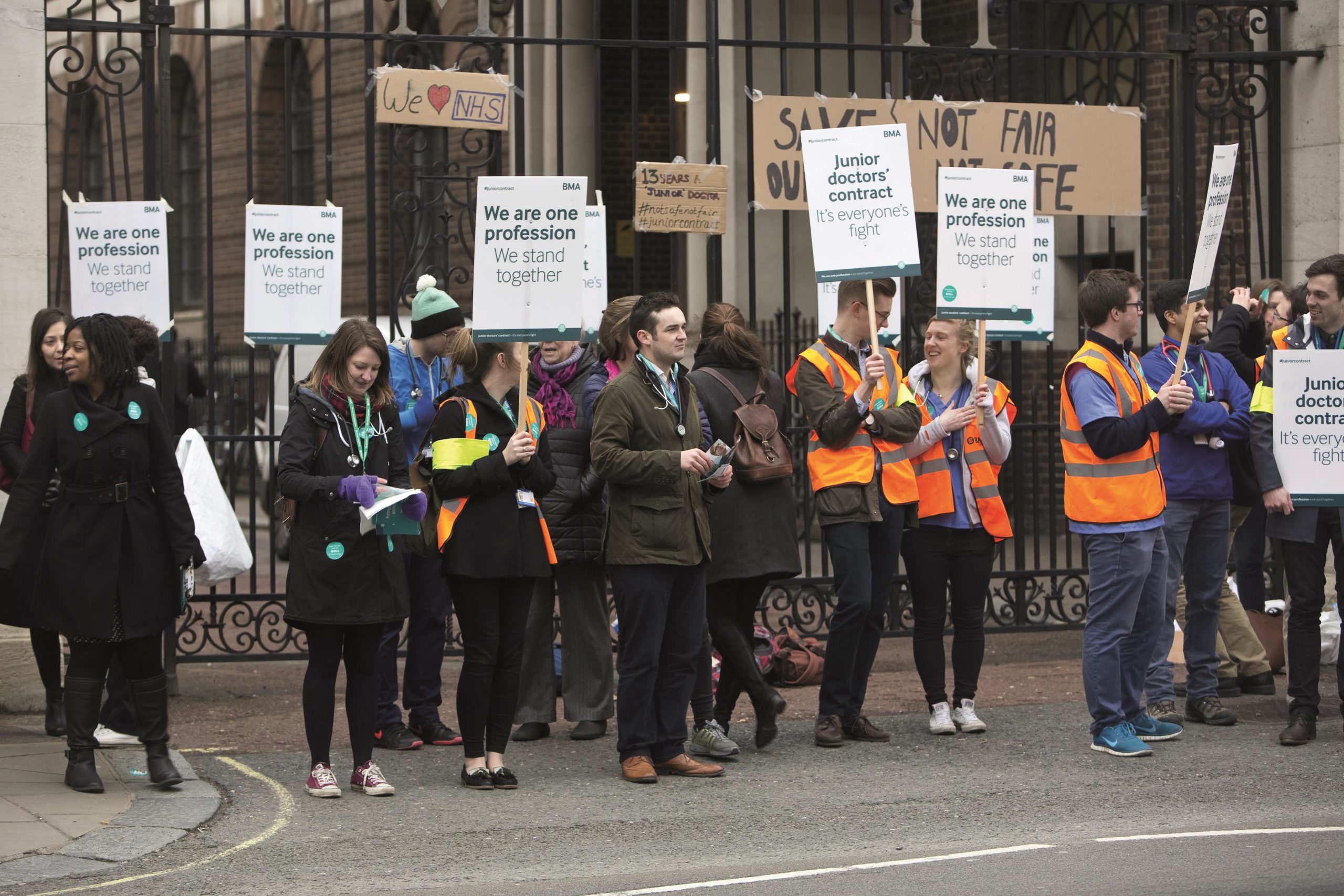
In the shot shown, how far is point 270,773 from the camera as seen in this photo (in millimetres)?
7188

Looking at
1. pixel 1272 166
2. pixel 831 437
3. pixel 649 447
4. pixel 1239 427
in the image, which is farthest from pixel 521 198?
pixel 1272 166

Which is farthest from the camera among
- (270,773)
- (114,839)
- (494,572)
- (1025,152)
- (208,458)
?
(1025,152)

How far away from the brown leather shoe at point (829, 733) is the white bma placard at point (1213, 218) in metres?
2.48

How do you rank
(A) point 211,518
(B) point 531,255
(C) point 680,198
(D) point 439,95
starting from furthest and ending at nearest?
1. (C) point 680,198
2. (D) point 439,95
3. (A) point 211,518
4. (B) point 531,255

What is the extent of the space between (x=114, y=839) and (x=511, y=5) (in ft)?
20.5

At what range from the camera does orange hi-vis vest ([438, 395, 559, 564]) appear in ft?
21.8

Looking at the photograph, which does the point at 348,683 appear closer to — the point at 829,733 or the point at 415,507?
the point at 415,507

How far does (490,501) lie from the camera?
22.0 ft

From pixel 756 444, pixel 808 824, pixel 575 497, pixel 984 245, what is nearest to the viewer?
pixel 808 824

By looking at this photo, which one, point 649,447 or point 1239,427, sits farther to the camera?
point 1239,427

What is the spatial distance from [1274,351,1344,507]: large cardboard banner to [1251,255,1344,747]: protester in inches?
1.9

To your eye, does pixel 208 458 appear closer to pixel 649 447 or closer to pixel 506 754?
pixel 506 754

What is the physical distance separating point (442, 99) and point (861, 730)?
4333 millimetres

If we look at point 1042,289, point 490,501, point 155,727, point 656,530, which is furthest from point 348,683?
point 1042,289
